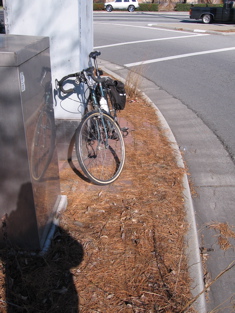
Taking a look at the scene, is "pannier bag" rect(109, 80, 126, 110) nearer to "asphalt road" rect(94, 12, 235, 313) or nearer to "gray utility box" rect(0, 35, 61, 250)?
"asphalt road" rect(94, 12, 235, 313)

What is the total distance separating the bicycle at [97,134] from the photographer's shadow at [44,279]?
1.15 meters

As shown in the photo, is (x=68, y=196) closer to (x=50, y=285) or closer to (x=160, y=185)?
(x=160, y=185)

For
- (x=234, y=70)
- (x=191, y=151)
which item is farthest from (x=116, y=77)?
(x=191, y=151)

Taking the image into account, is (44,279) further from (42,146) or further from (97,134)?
(97,134)

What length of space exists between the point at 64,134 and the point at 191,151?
191 centimetres

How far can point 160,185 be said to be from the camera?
169 inches

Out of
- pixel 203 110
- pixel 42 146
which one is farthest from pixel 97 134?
pixel 203 110

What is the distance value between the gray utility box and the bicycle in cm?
94

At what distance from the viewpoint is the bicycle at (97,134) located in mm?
4211

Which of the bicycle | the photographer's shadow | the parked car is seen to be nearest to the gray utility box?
the photographer's shadow

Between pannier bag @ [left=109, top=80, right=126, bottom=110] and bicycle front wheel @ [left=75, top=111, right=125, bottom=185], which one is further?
pannier bag @ [left=109, top=80, right=126, bottom=110]

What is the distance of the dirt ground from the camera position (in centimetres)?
268

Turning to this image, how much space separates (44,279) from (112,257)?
1.93 ft

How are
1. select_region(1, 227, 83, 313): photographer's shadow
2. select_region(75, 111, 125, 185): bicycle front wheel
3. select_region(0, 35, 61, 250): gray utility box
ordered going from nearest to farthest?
select_region(0, 35, 61, 250): gray utility box < select_region(1, 227, 83, 313): photographer's shadow < select_region(75, 111, 125, 185): bicycle front wheel
